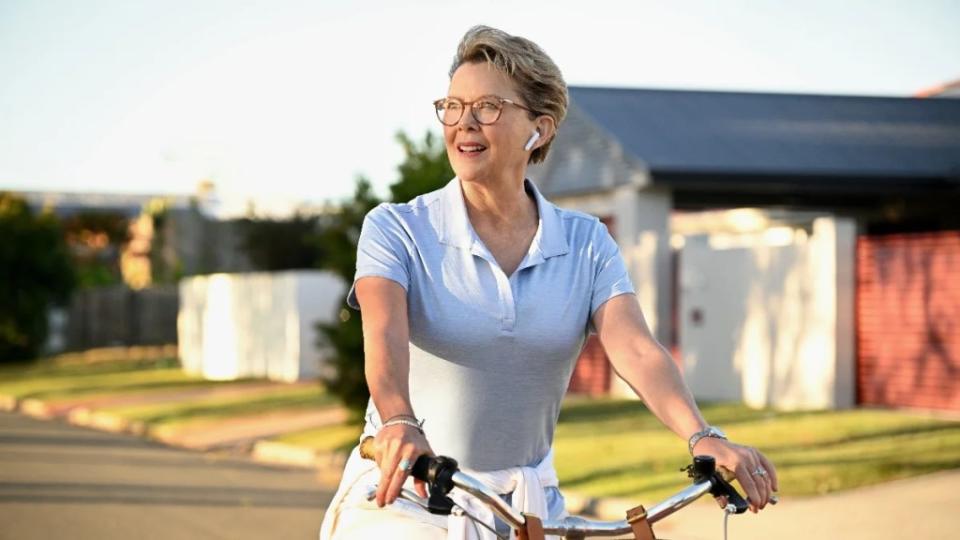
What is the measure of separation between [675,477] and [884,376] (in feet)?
22.9

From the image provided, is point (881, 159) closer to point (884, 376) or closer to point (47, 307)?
point (884, 376)

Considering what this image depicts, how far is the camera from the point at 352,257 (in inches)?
714

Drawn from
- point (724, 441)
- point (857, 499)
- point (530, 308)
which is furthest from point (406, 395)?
point (857, 499)

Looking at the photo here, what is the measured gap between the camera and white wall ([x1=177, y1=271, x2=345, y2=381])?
106 ft

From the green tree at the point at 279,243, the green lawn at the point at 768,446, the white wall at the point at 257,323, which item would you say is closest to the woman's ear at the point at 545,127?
the green lawn at the point at 768,446

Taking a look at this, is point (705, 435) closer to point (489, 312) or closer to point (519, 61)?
point (489, 312)

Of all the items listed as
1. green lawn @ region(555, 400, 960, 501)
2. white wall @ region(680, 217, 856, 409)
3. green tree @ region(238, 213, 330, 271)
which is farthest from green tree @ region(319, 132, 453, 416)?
green tree @ region(238, 213, 330, 271)

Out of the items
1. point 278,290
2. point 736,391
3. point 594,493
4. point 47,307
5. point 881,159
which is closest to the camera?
point 594,493

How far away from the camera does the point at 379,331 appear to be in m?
3.51

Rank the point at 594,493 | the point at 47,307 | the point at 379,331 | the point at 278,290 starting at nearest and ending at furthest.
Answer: the point at 379,331 < the point at 594,493 < the point at 278,290 < the point at 47,307

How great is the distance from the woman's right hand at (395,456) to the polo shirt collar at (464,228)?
2.17 feet

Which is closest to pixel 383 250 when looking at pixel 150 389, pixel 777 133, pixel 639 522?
pixel 639 522

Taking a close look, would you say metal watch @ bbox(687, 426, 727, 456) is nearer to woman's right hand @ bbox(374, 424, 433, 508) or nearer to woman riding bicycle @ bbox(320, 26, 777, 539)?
woman riding bicycle @ bbox(320, 26, 777, 539)

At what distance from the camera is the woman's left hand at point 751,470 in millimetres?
3275
